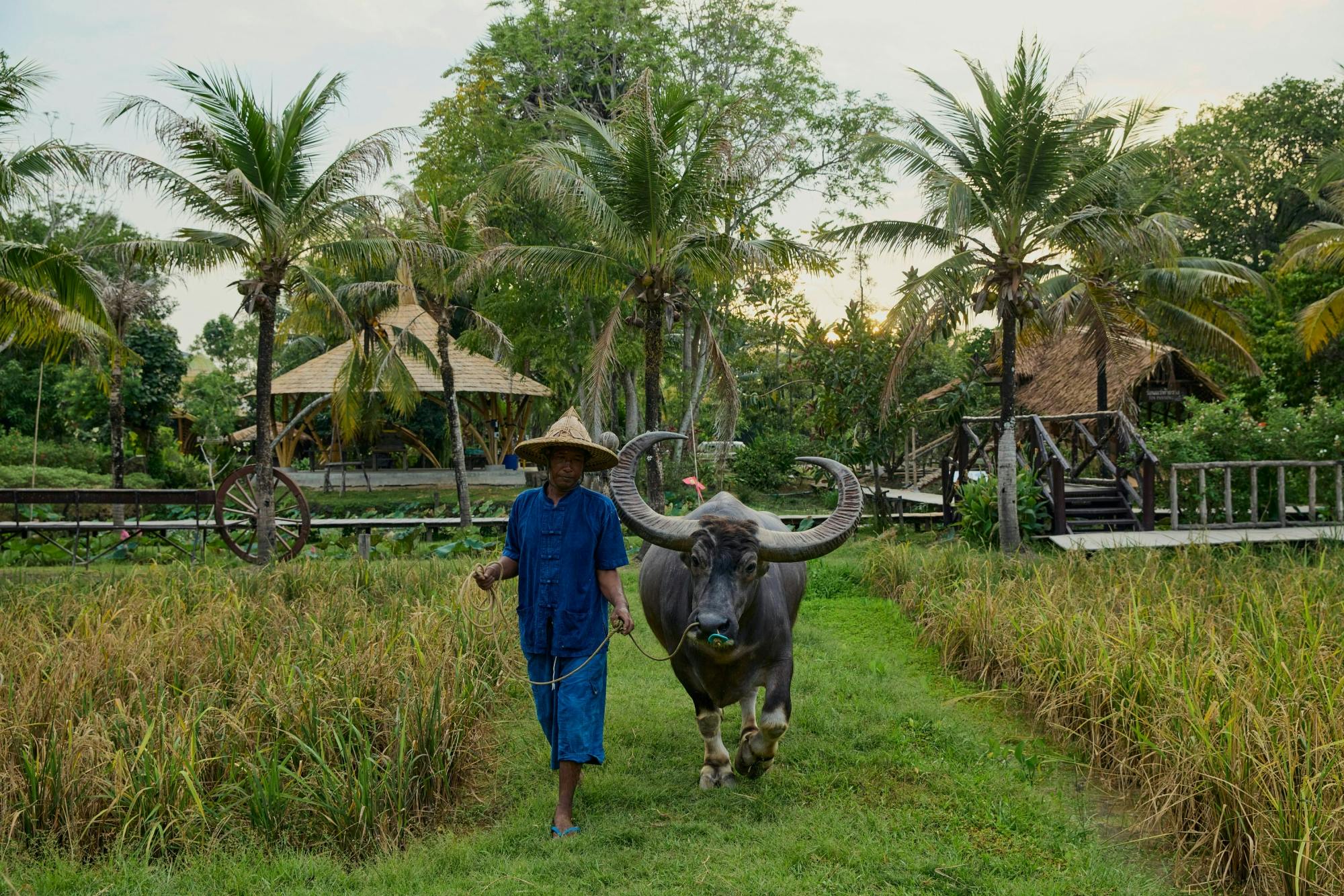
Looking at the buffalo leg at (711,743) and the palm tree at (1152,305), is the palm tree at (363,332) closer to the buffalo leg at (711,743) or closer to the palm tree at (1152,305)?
the palm tree at (1152,305)

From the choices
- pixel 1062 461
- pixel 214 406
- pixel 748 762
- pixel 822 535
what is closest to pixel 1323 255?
pixel 1062 461

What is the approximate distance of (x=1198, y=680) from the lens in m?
4.25

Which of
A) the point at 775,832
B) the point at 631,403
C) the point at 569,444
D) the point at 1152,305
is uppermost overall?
the point at 1152,305

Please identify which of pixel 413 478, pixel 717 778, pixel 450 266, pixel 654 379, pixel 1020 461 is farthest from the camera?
pixel 413 478

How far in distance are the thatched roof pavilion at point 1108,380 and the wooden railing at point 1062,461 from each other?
8.24ft

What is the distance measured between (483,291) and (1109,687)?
18340 millimetres

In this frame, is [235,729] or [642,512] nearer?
[235,729]

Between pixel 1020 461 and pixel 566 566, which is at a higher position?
pixel 1020 461

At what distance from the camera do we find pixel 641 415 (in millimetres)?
28000

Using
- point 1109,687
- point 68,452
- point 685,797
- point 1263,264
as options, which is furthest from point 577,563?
point 1263,264

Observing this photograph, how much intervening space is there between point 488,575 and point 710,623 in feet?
3.20

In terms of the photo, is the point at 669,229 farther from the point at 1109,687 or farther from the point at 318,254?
the point at 1109,687

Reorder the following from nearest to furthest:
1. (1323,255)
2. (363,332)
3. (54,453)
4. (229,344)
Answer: (1323,255), (363,332), (54,453), (229,344)

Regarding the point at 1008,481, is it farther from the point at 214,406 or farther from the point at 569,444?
the point at 214,406
